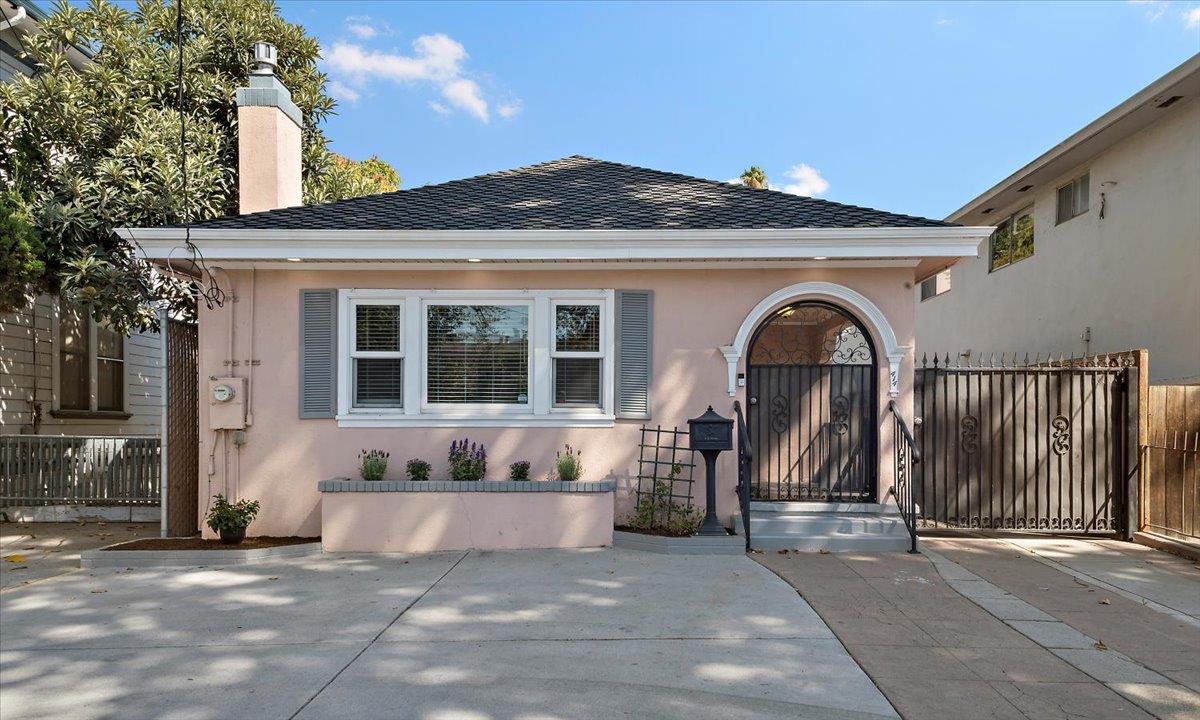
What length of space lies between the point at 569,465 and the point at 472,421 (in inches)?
46.4

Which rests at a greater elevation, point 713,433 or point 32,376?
point 32,376

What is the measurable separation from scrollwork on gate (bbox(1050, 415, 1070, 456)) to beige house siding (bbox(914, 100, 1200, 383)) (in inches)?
86.1

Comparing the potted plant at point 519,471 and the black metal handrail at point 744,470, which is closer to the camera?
the black metal handrail at point 744,470

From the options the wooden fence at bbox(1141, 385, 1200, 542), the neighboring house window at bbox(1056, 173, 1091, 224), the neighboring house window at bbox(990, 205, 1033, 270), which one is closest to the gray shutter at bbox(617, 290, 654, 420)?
the wooden fence at bbox(1141, 385, 1200, 542)

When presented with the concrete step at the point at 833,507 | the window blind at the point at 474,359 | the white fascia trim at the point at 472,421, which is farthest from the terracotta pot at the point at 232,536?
the concrete step at the point at 833,507

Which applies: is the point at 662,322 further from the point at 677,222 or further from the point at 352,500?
the point at 352,500

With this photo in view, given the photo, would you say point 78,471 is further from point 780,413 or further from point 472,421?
point 780,413

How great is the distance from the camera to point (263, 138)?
9203 millimetres

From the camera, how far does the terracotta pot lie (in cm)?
770

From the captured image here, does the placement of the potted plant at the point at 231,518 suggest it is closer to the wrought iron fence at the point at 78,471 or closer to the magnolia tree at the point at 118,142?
the wrought iron fence at the point at 78,471

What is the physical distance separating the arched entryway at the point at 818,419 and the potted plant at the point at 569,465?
1898mm

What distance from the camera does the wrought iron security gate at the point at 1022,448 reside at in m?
→ 8.49

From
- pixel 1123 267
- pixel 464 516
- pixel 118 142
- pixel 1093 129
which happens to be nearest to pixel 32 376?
pixel 118 142

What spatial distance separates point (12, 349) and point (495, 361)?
8361mm
